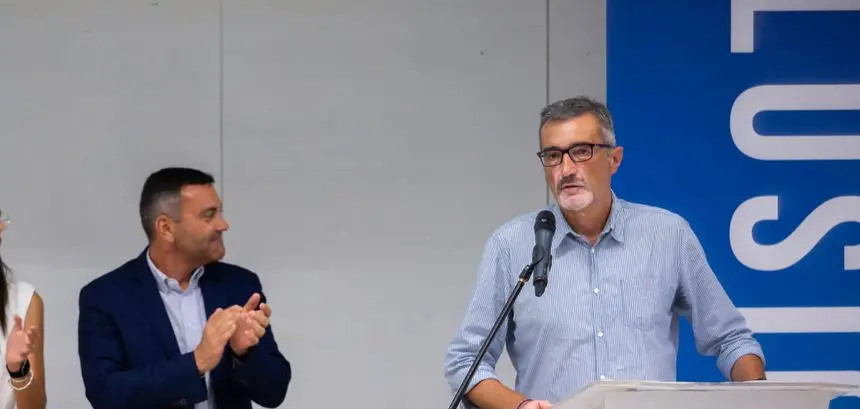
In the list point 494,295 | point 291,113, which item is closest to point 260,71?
point 291,113

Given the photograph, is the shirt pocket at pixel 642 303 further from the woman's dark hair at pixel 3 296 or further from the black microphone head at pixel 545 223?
the woman's dark hair at pixel 3 296

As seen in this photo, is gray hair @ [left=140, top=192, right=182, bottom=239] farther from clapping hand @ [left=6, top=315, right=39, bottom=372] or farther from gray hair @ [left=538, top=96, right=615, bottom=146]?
gray hair @ [left=538, top=96, right=615, bottom=146]

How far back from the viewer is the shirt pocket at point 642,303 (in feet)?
10.7

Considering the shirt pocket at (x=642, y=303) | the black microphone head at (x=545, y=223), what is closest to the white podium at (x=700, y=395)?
the black microphone head at (x=545, y=223)

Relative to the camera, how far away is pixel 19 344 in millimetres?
3557

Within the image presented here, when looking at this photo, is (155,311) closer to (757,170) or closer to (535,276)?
(535,276)

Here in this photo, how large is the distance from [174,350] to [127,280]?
293 mm

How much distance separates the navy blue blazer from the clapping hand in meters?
0.32

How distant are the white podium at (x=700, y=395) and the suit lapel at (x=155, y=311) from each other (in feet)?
6.04

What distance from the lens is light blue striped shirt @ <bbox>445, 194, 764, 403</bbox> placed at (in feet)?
10.6

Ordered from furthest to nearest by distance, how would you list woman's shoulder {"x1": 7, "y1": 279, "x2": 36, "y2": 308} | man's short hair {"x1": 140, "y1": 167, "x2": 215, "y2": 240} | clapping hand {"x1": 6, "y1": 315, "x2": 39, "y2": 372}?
1. man's short hair {"x1": 140, "y1": 167, "x2": 215, "y2": 240}
2. woman's shoulder {"x1": 7, "y1": 279, "x2": 36, "y2": 308}
3. clapping hand {"x1": 6, "y1": 315, "x2": 39, "y2": 372}

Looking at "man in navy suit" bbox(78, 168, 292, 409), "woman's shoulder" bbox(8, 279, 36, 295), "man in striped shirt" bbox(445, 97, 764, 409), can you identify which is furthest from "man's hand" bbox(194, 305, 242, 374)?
"man in striped shirt" bbox(445, 97, 764, 409)

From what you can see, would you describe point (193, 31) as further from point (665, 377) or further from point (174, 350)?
point (665, 377)

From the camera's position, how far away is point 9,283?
3.89 meters
